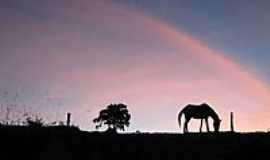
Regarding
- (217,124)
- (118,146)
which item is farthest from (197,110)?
(118,146)

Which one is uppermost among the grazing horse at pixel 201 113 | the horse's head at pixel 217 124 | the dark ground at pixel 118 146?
the grazing horse at pixel 201 113

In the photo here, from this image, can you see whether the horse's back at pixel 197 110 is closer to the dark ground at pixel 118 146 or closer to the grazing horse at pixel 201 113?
the grazing horse at pixel 201 113

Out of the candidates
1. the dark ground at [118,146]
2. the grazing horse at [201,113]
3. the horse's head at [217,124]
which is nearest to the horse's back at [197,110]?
the grazing horse at [201,113]

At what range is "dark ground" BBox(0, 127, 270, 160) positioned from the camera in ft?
92.3

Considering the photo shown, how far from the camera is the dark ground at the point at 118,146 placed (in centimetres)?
2814

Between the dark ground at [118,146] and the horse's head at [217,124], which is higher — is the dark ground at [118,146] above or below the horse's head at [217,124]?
below

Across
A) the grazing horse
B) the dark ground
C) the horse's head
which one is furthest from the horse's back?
the dark ground

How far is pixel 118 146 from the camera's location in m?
28.7

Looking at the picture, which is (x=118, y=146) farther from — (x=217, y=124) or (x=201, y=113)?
(x=217, y=124)

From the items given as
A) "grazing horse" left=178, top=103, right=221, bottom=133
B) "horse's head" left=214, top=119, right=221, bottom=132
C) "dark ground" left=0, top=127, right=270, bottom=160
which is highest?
"grazing horse" left=178, top=103, right=221, bottom=133

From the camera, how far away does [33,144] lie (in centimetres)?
2861

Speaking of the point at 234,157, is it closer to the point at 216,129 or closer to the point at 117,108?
the point at 216,129

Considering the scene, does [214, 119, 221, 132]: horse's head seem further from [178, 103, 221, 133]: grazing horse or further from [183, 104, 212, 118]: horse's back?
[183, 104, 212, 118]: horse's back

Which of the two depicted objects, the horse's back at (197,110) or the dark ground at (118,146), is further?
the horse's back at (197,110)
